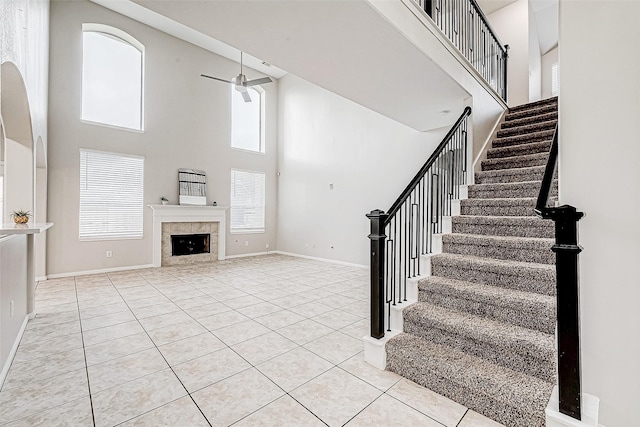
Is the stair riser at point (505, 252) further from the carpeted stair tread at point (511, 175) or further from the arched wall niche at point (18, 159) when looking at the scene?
the arched wall niche at point (18, 159)

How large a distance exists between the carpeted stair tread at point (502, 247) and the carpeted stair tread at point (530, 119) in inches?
122

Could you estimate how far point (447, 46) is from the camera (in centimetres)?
362

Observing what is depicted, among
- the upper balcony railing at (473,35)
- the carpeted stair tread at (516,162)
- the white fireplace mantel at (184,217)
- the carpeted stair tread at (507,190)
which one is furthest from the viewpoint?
the white fireplace mantel at (184,217)

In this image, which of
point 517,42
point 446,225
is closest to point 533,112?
point 517,42

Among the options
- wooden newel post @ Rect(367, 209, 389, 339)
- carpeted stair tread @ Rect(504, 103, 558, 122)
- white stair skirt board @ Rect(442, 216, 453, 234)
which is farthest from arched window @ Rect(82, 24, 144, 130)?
carpeted stair tread @ Rect(504, 103, 558, 122)

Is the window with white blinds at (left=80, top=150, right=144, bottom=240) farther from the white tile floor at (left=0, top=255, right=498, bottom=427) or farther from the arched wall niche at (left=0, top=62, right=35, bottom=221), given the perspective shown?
the arched wall niche at (left=0, top=62, right=35, bottom=221)

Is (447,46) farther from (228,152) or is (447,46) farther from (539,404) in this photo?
(228,152)

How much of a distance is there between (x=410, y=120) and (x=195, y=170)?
502 centimetres

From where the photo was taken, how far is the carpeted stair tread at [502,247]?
2.51 m

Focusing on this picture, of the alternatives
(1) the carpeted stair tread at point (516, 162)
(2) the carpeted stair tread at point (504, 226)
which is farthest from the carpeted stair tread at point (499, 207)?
(1) the carpeted stair tread at point (516, 162)

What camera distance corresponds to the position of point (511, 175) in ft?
12.4

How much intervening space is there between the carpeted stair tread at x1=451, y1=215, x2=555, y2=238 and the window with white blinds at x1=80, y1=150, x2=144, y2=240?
6185 mm

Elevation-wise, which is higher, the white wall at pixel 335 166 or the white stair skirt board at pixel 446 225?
the white wall at pixel 335 166

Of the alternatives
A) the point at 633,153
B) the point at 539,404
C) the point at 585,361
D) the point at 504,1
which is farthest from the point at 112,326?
the point at 504,1
